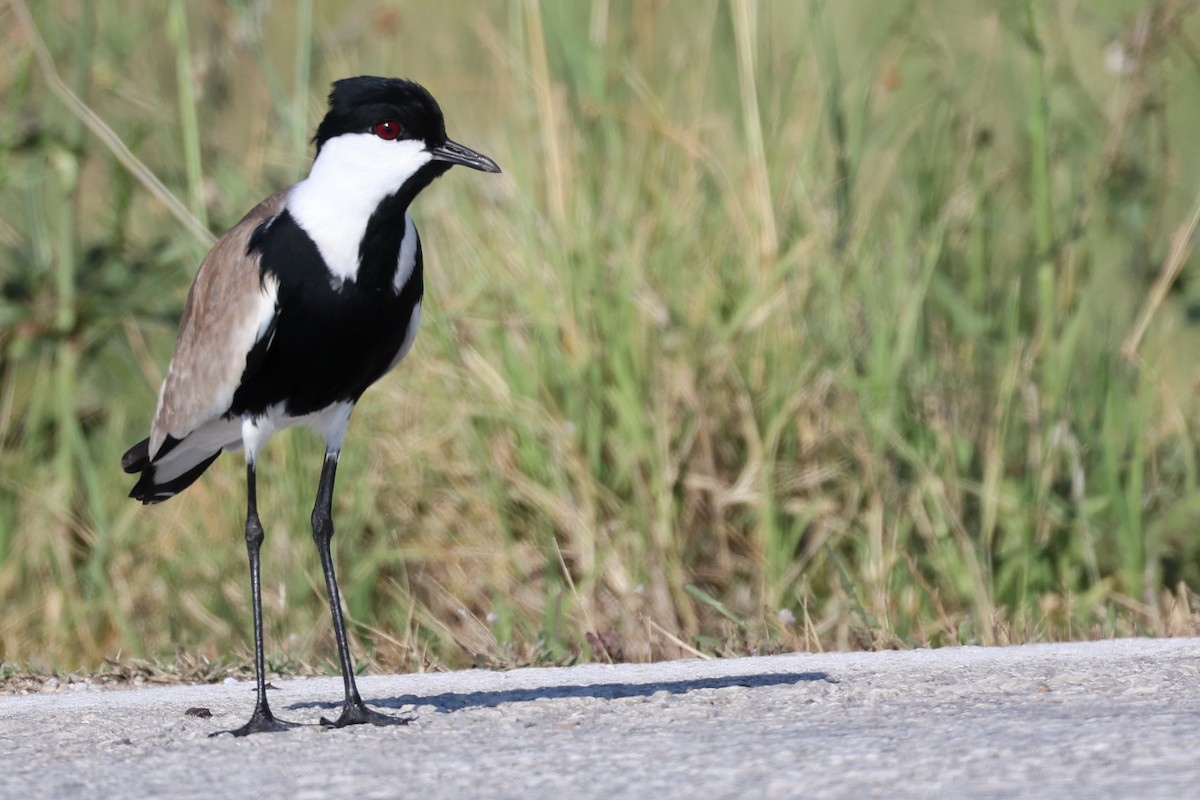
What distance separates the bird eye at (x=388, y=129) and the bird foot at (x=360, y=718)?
1.43 metres

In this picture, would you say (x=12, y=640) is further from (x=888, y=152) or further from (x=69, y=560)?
(x=888, y=152)

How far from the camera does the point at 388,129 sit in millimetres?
4527

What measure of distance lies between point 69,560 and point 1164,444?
13.1 feet

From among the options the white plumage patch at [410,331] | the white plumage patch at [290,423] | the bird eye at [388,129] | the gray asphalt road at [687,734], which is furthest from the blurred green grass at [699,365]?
the bird eye at [388,129]

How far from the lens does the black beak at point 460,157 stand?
179 inches

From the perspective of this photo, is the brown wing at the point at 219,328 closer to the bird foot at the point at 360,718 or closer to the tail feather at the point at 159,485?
the tail feather at the point at 159,485

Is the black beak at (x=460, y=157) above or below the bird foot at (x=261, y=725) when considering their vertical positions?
above

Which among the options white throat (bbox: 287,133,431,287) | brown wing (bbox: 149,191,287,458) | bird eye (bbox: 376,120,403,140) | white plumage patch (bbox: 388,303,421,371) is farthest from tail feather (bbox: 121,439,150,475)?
bird eye (bbox: 376,120,403,140)

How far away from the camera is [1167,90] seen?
6875 millimetres

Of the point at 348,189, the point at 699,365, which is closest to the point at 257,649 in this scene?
the point at 348,189

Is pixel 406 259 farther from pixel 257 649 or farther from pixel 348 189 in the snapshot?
pixel 257 649

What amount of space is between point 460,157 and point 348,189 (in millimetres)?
299

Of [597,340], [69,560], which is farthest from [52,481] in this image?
[597,340]

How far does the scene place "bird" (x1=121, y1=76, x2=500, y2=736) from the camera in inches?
176
